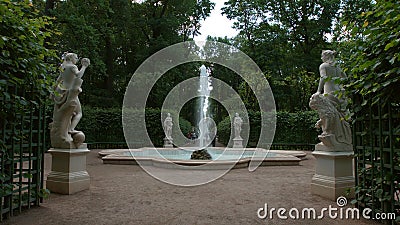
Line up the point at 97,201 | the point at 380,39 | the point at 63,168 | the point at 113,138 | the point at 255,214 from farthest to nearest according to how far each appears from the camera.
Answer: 1. the point at 113,138
2. the point at 63,168
3. the point at 97,201
4. the point at 255,214
5. the point at 380,39

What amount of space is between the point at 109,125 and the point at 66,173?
577 inches

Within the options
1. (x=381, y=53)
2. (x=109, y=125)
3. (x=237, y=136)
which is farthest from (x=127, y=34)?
(x=381, y=53)

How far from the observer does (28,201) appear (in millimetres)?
4496

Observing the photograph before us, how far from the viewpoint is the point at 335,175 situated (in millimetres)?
5430

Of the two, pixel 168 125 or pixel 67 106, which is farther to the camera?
pixel 168 125

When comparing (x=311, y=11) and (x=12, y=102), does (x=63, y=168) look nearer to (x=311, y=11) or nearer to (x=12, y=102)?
(x=12, y=102)

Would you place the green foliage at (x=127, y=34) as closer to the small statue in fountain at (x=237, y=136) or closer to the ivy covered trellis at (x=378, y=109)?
the small statue in fountain at (x=237, y=136)

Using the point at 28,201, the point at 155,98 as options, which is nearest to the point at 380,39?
the point at 28,201

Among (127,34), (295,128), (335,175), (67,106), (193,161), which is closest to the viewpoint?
(335,175)

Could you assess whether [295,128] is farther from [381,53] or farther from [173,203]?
[381,53]

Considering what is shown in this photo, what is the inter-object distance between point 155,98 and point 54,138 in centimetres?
1934

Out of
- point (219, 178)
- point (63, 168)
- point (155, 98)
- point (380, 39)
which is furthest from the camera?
point (155, 98)

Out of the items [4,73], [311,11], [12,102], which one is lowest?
[12,102]

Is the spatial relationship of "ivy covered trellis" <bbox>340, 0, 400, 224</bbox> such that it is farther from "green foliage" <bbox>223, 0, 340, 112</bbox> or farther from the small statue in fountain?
"green foliage" <bbox>223, 0, 340, 112</bbox>
